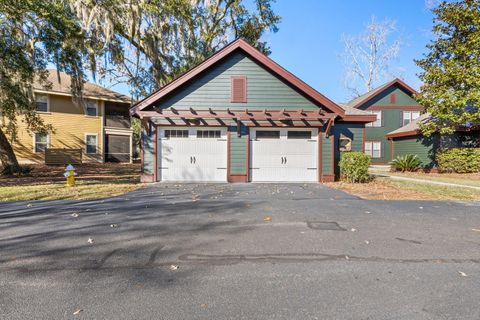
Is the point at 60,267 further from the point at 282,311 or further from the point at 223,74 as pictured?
the point at 223,74

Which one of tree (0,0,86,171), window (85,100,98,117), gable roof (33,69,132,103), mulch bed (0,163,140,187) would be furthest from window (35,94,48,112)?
tree (0,0,86,171)

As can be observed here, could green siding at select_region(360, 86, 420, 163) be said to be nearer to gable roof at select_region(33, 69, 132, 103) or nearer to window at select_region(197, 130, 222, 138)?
window at select_region(197, 130, 222, 138)

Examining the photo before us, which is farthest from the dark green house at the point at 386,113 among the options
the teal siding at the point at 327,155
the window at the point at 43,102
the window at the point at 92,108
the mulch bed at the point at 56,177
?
the window at the point at 43,102

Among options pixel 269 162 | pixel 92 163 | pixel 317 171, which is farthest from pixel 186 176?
pixel 92 163

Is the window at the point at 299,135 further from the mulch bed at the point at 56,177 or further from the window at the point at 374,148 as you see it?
the window at the point at 374,148

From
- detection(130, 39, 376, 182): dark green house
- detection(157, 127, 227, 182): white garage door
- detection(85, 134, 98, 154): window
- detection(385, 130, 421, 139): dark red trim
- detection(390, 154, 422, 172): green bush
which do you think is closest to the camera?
detection(130, 39, 376, 182): dark green house

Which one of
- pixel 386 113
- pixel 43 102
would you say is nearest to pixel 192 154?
pixel 43 102

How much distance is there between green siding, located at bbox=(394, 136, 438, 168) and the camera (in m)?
16.6

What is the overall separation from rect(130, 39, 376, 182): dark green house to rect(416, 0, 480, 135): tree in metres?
8.11

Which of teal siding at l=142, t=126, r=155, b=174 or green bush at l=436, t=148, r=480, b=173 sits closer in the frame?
teal siding at l=142, t=126, r=155, b=174

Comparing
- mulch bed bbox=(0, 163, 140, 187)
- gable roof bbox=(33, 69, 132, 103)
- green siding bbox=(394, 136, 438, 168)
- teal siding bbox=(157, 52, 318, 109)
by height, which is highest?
gable roof bbox=(33, 69, 132, 103)

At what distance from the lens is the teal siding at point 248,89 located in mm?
10586

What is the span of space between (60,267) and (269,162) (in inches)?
337

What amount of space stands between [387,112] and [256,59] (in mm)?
17785
